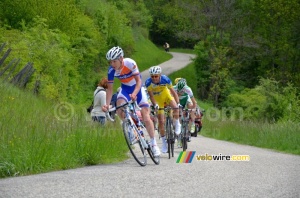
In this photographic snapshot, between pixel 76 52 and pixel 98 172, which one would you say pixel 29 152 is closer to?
pixel 98 172

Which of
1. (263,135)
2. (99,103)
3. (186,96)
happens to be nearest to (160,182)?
(99,103)

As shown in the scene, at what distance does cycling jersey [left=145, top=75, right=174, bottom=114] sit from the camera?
50.3 ft

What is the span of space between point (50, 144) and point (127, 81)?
2.24 metres

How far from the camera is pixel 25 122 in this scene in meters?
11.7

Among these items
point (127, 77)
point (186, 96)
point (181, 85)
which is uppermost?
point (181, 85)

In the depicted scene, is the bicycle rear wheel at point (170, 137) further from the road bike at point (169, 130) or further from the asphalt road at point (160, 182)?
the asphalt road at point (160, 182)

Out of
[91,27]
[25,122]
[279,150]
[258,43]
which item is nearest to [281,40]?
[258,43]

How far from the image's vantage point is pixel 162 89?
15.6 m

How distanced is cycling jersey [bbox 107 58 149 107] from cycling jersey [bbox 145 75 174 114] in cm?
253

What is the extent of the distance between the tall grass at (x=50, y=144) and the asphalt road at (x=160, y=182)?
41 cm

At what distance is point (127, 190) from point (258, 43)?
53.9 metres

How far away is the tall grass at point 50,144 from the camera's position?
1023 cm

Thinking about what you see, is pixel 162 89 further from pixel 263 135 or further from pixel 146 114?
pixel 263 135

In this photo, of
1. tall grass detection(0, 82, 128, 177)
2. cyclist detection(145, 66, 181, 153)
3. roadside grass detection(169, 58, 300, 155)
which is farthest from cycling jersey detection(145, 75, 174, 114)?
roadside grass detection(169, 58, 300, 155)
